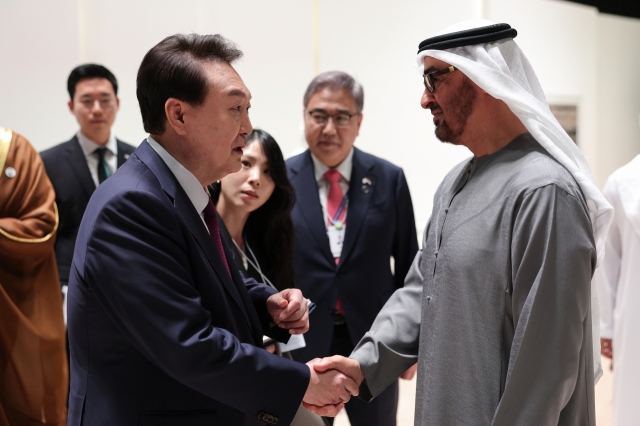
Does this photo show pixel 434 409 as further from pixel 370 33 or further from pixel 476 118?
pixel 370 33

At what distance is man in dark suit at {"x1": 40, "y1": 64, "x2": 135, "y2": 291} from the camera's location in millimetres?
4078

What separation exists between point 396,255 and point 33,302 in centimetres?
179

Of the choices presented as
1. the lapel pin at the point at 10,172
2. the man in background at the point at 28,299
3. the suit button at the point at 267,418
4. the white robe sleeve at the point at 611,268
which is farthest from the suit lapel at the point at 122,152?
the suit button at the point at 267,418

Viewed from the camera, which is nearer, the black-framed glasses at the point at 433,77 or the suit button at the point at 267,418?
the suit button at the point at 267,418

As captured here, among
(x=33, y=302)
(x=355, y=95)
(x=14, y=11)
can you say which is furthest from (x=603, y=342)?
(x=14, y=11)

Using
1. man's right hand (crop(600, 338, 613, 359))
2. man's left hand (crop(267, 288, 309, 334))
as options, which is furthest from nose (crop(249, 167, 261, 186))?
man's right hand (crop(600, 338, 613, 359))

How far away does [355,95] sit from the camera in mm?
3502

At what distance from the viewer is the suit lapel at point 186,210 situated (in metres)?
1.72

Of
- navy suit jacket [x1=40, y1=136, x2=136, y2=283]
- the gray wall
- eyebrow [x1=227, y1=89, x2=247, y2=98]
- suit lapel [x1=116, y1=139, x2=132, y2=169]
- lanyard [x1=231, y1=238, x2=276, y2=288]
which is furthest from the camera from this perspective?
the gray wall

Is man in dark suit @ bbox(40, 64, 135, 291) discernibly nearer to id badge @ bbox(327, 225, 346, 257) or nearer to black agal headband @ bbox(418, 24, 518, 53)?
id badge @ bbox(327, 225, 346, 257)

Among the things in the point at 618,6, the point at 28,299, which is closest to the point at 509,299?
the point at 28,299

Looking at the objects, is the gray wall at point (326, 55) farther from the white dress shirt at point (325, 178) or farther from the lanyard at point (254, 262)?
the lanyard at point (254, 262)

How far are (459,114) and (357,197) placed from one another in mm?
1272

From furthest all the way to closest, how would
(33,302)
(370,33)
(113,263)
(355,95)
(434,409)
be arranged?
(370,33) → (355,95) → (33,302) → (434,409) → (113,263)
